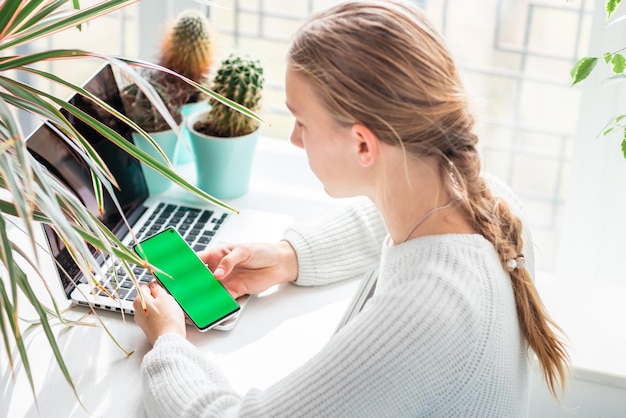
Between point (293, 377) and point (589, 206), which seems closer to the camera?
point (293, 377)

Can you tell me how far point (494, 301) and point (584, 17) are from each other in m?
1.27

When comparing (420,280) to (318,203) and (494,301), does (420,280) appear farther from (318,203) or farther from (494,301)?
(318,203)

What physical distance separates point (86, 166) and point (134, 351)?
330 millimetres

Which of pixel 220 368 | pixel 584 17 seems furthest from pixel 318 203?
pixel 584 17

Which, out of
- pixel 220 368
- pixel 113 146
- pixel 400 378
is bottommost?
pixel 220 368

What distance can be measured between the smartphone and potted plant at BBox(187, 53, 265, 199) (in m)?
0.27

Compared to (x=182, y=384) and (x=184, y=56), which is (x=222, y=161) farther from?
(x=182, y=384)

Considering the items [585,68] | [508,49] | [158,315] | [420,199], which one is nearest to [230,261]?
[158,315]

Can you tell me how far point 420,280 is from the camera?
42.9 inches

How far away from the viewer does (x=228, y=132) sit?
167 centimetres

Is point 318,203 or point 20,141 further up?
point 20,141

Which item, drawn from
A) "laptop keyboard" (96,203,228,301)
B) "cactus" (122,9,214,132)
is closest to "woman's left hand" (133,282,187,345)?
"laptop keyboard" (96,203,228,301)

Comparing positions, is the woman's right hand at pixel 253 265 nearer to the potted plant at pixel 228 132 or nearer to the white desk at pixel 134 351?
the white desk at pixel 134 351

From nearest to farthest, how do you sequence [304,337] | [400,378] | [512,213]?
[400,378] → [512,213] → [304,337]
